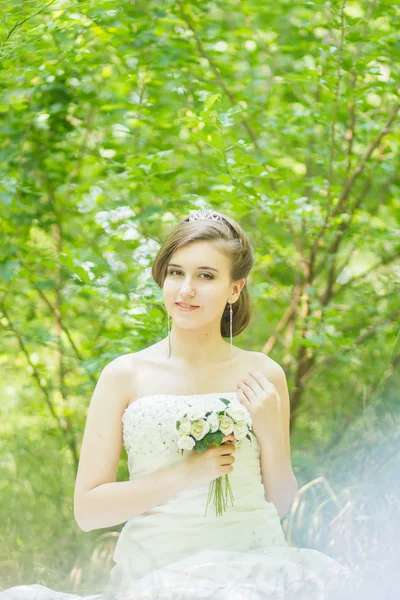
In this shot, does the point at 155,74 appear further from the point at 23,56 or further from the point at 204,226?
the point at 204,226

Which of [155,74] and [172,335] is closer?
[172,335]

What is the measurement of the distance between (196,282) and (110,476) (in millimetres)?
674

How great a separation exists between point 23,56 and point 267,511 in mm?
2290

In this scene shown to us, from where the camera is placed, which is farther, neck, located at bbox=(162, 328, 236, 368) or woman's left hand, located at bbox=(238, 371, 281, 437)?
neck, located at bbox=(162, 328, 236, 368)

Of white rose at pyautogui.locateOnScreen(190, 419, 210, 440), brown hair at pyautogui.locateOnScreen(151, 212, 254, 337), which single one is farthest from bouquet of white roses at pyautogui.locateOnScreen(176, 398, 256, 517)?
brown hair at pyautogui.locateOnScreen(151, 212, 254, 337)

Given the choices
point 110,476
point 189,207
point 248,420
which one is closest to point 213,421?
point 248,420

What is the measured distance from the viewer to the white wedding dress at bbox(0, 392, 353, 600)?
2.02 m

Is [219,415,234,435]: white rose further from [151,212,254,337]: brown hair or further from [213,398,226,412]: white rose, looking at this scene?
[151,212,254,337]: brown hair

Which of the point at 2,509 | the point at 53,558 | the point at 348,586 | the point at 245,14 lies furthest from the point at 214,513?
the point at 245,14

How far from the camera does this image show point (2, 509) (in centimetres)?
396

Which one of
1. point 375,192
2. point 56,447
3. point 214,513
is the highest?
point 214,513

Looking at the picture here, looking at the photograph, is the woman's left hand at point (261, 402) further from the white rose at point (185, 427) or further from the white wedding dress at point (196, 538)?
the white rose at point (185, 427)

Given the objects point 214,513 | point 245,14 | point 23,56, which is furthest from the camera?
point 245,14

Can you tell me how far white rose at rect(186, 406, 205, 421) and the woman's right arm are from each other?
0.18m
